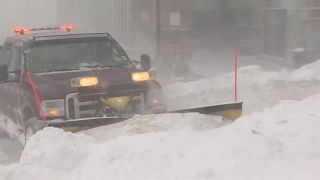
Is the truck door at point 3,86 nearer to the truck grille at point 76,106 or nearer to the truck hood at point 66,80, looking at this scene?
the truck hood at point 66,80

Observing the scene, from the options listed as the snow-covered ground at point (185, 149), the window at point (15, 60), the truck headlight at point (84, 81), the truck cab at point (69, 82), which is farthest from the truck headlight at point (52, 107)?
the window at point (15, 60)

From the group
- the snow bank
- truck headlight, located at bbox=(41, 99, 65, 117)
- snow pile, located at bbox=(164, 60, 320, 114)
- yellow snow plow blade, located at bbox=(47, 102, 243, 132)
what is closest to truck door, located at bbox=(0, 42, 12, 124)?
truck headlight, located at bbox=(41, 99, 65, 117)

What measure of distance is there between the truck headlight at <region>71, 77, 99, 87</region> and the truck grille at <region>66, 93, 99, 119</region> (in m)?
0.17

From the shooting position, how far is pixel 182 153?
5055 millimetres

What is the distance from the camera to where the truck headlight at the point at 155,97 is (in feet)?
23.2

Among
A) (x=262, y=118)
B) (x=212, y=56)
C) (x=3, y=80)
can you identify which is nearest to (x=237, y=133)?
(x=262, y=118)

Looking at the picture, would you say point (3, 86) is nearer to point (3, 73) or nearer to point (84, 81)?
point (3, 73)

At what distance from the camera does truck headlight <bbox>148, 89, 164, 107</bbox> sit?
7.06 metres

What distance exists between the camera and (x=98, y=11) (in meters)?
37.6

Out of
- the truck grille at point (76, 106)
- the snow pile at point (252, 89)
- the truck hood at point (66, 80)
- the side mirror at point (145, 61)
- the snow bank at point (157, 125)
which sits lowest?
the snow pile at point (252, 89)

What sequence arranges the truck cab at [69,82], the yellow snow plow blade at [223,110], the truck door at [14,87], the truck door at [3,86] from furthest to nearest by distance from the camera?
1. the truck door at [3,86]
2. the truck door at [14,87]
3. the truck cab at [69,82]
4. the yellow snow plow blade at [223,110]

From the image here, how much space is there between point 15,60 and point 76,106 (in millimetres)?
1977

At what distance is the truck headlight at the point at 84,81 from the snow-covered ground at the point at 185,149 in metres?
0.80

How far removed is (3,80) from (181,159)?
11.6 feet
